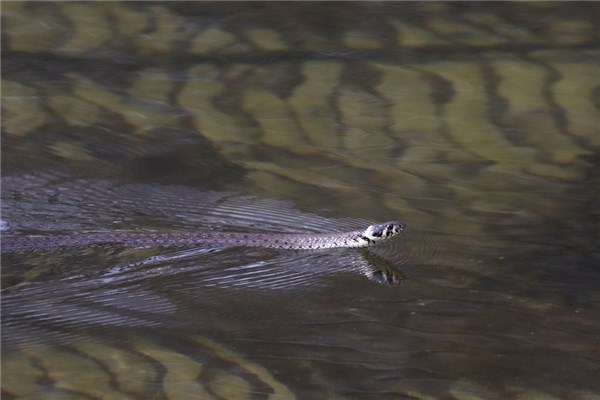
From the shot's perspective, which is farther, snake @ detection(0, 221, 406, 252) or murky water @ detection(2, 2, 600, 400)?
snake @ detection(0, 221, 406, 252)

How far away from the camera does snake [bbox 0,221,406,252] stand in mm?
6188

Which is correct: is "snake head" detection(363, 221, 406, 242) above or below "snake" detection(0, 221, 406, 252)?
above

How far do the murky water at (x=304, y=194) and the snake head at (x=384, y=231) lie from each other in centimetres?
8

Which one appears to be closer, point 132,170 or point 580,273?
point 580,273

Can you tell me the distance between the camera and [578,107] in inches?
301

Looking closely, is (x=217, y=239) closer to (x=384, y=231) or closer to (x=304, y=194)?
(x=304, y=194)

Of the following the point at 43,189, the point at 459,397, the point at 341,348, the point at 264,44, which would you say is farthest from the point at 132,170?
the point at 459,397

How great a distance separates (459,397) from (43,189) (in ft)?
11.2

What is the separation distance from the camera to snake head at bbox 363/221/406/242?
6148 millimetres

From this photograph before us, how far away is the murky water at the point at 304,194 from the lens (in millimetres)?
4926

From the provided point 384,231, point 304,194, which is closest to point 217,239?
point 304,194

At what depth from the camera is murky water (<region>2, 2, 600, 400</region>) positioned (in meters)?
4.93

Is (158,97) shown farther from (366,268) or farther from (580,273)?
(580,273)

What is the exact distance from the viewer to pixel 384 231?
6.16 meters
